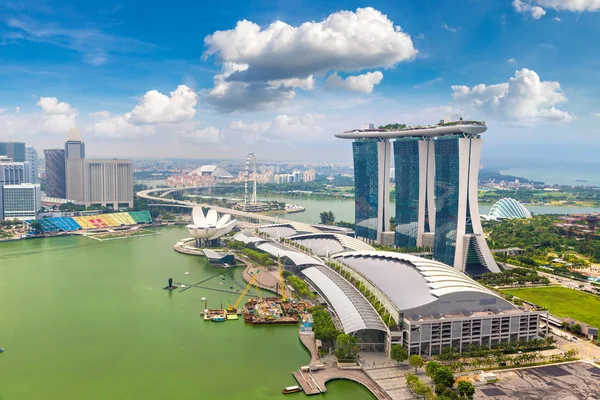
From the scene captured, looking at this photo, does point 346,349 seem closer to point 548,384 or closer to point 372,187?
point 548,384

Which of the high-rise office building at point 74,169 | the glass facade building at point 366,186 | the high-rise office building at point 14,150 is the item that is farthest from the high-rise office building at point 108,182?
the glass facade building at point 366,186

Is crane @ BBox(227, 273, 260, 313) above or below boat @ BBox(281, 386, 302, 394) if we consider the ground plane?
above

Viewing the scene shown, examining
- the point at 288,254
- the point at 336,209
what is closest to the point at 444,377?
the point at 288,254

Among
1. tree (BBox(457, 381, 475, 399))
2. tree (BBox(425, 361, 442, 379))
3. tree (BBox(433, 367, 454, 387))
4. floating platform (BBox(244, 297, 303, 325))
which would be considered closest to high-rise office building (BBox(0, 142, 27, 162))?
floating platform (BBox(244, 297, 303, 325))

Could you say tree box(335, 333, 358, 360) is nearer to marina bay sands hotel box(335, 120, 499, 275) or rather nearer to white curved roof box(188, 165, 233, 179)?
marina bay sands hotel box(335, 120, 499, 275)

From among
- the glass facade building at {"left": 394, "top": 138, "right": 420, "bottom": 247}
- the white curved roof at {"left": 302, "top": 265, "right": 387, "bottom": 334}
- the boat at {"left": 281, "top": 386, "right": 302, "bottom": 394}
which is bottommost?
the boat at {"left": 281, "top": 386, "right": 302, "bottom": 394}

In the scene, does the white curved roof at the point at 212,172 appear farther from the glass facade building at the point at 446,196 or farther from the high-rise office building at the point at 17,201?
the glass facade building at the point at 446,196

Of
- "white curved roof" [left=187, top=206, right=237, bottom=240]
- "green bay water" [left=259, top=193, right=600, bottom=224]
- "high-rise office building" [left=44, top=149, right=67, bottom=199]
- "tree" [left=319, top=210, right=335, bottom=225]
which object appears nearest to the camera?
"white curved roof" [left=187, top=206, right=237, bottom=240]
